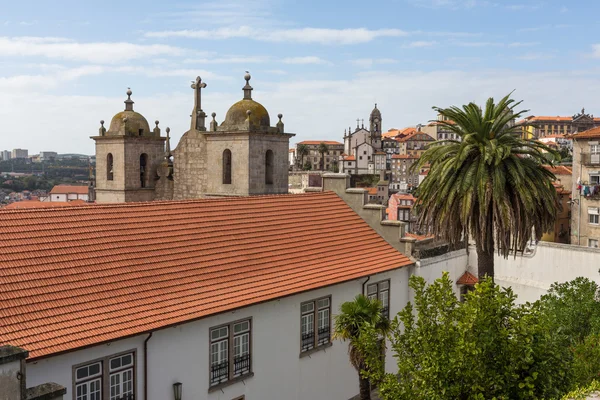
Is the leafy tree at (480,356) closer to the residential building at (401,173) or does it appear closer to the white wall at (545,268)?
the white wall at (545,268)

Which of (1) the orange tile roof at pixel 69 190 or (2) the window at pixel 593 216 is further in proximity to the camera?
(1) the orange tile roof at pixel 69 190

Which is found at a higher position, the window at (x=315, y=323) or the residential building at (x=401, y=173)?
the residential building at (x=401, y=173)

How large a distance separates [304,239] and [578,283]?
32.5 ft

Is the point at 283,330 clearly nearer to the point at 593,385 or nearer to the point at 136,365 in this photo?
the point at 136,365

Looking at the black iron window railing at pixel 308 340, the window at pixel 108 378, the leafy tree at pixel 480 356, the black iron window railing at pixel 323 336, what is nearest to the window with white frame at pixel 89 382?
the window at pixel 108 378

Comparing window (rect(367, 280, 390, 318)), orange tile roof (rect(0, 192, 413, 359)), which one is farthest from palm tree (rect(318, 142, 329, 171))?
window (rect(367, 280, 390, 318))

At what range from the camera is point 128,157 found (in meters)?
34.2

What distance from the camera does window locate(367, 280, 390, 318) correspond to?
21859 millimetres

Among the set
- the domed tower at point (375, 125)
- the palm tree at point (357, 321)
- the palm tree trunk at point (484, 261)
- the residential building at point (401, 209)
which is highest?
the domed tower at point (375, 125)

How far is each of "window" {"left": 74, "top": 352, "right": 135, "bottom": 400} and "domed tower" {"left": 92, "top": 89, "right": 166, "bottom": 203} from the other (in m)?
21.1

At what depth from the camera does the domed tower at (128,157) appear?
34219 millimetres

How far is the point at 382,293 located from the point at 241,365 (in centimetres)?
720

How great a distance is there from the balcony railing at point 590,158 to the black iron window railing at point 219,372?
4344cm

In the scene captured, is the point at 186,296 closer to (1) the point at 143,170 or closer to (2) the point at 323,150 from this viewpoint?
(1) the point at 143,170
